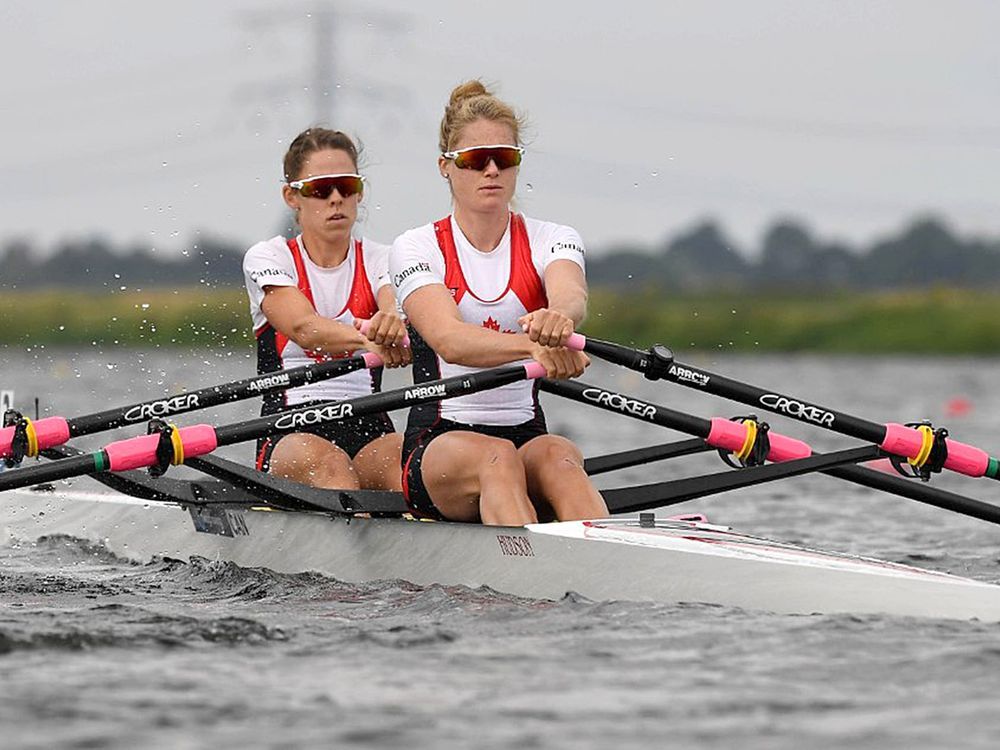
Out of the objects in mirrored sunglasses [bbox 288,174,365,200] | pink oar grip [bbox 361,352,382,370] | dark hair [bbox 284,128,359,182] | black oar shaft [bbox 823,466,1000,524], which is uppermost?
dark hair [bbox 284,128,359,182]

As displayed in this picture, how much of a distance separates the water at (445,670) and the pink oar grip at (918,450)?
680 mm

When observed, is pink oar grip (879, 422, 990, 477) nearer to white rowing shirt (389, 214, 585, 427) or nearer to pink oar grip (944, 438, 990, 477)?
pink oar grip (944, 438, 990, 477)

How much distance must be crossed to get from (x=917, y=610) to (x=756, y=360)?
122 feet

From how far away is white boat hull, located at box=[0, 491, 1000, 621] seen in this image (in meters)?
5.41

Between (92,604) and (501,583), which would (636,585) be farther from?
(92,604)

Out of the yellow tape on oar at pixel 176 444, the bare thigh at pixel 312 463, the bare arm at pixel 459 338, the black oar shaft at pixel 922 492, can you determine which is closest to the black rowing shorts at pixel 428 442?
the bare arm at pixel 459 338

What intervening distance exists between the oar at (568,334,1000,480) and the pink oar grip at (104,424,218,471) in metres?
1.43

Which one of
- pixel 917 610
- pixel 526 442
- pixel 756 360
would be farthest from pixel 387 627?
pixel 756 360

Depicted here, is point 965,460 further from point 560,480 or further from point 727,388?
point 560,480

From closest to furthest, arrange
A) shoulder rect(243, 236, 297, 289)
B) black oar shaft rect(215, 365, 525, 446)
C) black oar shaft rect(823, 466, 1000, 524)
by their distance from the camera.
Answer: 1. black oar shaft rect(215, 365, 525, 446)
2. black oar shaft rect(823, 466, 1000, 524)
3. shoulder rect(243, 236, 297, 289)

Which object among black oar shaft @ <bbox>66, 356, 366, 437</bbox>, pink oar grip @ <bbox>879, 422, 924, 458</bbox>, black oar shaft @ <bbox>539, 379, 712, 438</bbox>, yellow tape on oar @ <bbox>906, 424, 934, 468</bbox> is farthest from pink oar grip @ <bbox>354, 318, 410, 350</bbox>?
yellow tape on oar @ <bbox>906, 424, 934, 468</bbox>

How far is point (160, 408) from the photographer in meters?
6.91

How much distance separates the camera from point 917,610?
5352 millimetres

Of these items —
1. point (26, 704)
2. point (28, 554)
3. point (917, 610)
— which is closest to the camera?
point (26, 704)
